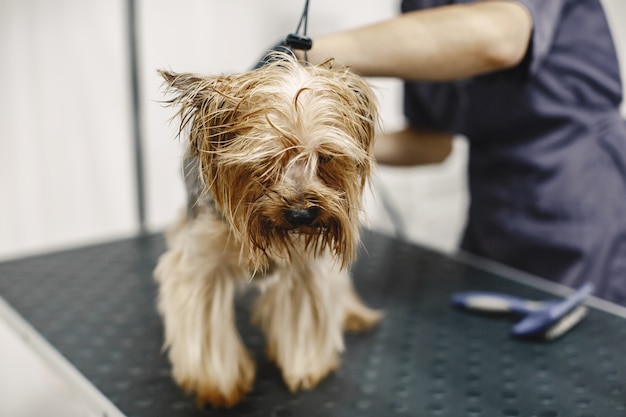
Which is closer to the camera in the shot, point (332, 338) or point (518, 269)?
point (332, 338)

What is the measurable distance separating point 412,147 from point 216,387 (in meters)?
0.72

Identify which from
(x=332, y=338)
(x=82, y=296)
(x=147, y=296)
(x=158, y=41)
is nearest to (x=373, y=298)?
(x=332, y=338)

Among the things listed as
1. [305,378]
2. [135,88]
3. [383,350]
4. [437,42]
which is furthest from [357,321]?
[135,88]

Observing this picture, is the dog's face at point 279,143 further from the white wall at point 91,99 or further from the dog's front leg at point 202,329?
the white wall at point 91,99

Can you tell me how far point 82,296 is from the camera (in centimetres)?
104

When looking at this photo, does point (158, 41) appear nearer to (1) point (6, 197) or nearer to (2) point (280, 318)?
(1) point (6, 197)

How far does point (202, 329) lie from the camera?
79 cm

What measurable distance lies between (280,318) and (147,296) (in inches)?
12.4

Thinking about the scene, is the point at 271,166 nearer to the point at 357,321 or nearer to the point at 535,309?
the point at 357,321

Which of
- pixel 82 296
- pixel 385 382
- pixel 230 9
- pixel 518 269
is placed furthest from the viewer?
Result: pixel 230 9

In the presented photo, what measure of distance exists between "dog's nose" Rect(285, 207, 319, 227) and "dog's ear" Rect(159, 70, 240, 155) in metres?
0.09

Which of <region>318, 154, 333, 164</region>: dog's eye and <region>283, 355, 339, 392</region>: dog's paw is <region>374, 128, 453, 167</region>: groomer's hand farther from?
<region>318, 154, 333, 164</region>: dog's eye

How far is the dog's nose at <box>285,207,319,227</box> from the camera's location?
57cm

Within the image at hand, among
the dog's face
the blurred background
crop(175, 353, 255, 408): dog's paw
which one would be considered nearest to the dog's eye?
the dog's face
